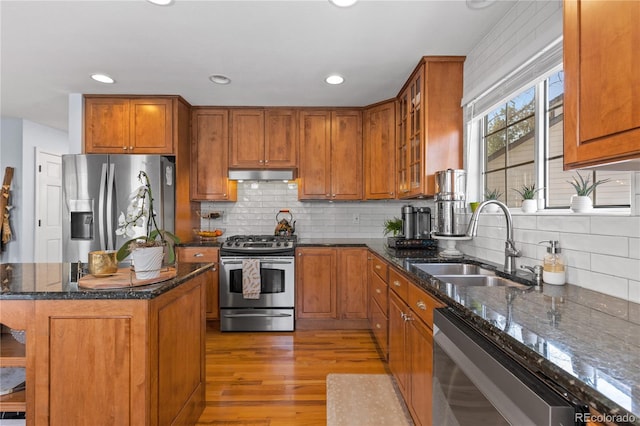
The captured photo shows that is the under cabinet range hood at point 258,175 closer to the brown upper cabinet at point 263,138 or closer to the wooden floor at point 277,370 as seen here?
→ the brown upper cabinet at point 263,138

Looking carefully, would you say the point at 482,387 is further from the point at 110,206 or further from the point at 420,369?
the point at 110,206

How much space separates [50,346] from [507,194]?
2619 mm

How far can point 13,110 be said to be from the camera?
3.97 m

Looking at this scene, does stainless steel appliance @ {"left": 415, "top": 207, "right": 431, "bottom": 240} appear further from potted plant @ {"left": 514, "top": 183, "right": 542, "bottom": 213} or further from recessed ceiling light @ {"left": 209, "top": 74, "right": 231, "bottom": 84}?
recessed ceiling light @ {"left": 209, "top": 74, "right": 231, "bottom": 84}

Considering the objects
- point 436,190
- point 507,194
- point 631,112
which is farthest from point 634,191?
point 436,190

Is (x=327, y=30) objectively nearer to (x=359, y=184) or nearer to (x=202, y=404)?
(x=359, y=184)

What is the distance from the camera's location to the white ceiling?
Answer: 198 centimetres

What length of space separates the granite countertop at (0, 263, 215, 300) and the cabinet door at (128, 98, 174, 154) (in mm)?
1911

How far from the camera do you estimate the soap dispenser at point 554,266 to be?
1474mm

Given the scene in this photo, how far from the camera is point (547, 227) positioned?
1650mm

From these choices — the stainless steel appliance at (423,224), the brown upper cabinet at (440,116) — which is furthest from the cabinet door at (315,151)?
the brown upper cabinet at (440,116)

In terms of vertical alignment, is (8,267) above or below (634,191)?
below

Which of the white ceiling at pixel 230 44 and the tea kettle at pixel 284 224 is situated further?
the tea kettle at pixel 284 224

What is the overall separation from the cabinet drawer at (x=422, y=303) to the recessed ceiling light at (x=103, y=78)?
3190 mm
